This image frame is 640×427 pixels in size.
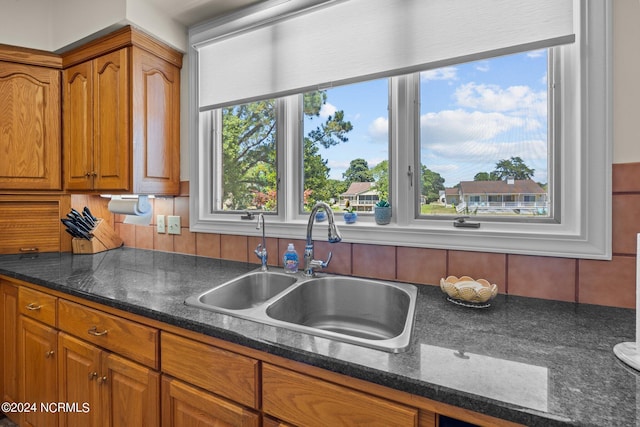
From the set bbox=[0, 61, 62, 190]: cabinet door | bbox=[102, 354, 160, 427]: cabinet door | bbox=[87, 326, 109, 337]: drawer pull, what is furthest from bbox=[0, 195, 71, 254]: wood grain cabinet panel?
bbox=[102, 354, 160, 427]: cabinet door

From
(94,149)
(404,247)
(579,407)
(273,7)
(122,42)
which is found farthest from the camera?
(94,149)

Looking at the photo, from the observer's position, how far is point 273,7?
155 cm

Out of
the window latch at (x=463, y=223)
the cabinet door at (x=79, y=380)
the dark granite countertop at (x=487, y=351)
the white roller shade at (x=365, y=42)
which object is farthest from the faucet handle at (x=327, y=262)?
the cabinet door at (x=79, y=380)

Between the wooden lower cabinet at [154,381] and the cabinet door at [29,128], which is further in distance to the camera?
the cabinet door at [29,128]

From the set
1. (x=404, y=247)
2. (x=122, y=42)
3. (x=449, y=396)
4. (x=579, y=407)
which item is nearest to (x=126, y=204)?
(x=122, y=42)

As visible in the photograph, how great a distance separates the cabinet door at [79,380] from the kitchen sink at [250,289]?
50cm

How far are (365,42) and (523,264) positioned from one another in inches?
44.6

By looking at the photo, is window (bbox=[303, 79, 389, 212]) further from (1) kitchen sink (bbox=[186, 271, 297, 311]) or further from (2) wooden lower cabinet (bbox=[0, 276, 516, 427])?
(2) wooden lower cabinet (bbox=[0, 276, 516, 427])

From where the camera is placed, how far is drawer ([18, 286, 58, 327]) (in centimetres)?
136

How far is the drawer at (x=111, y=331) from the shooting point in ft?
3.43

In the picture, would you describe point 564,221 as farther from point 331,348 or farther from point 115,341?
point 115,341

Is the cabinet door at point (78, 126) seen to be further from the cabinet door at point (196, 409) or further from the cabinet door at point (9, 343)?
the cabinet door at point (196, 409)

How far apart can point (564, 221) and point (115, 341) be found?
1736 millimetres

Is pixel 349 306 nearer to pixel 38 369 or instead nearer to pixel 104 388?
pixel 104 388
